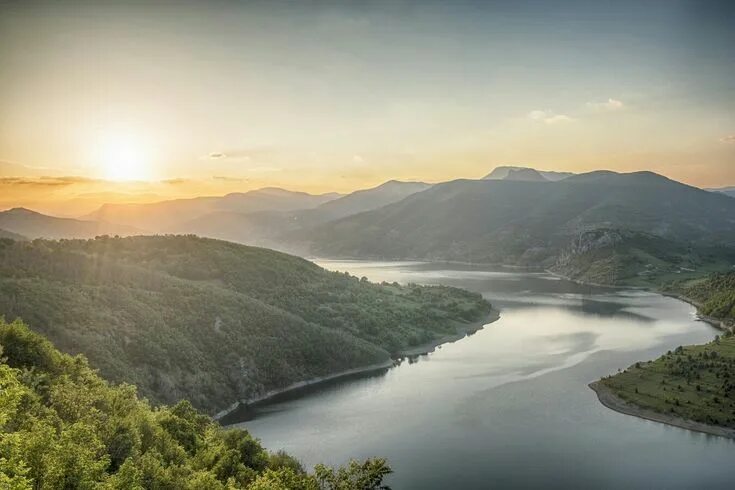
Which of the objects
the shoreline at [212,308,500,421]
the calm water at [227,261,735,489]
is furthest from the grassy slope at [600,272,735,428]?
the shoreline at [212,308,500,421]

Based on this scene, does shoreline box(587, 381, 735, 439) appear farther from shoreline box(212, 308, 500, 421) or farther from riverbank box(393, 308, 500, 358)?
riverbank box(393, 308, 500, 358)

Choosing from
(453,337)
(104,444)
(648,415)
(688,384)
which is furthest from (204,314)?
(688,384)

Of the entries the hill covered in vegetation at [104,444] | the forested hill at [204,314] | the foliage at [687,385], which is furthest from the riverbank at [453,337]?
the hill covered in vegetation at [104,444]

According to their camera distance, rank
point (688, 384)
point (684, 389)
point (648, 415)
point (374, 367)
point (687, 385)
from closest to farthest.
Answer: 1. point (648, 415)
2. point (684, 389)
3. point (687, 385)
4. point (688, 384)
5. point (374, 367)

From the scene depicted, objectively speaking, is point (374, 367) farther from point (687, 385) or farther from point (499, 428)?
point (687, 385)

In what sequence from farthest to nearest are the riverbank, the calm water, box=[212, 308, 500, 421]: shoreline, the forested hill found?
the riverbank → box=[212, 308, 500, 421]: shoreline → the forested hill → the calm water

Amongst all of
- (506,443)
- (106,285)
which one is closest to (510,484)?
(506,443)
